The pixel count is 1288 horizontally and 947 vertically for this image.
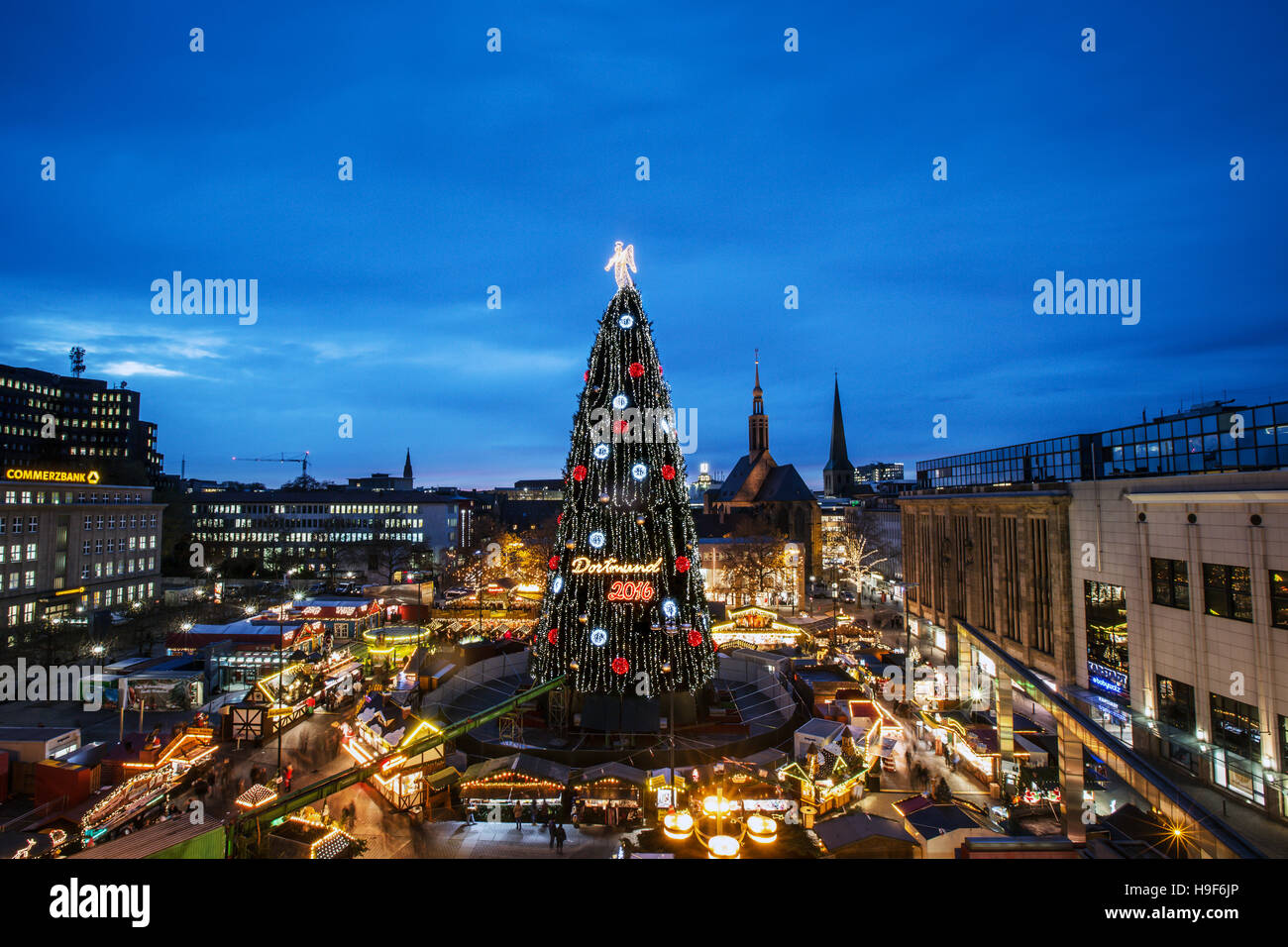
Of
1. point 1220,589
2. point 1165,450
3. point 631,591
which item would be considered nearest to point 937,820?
point 631,591

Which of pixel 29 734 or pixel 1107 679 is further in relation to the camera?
pixel 1107 679

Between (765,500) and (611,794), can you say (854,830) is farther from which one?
(765,500)

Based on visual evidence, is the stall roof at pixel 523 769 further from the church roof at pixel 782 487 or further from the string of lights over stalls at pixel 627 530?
the church roof at pixel 782 487

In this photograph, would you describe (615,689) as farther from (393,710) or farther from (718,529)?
(718,529)

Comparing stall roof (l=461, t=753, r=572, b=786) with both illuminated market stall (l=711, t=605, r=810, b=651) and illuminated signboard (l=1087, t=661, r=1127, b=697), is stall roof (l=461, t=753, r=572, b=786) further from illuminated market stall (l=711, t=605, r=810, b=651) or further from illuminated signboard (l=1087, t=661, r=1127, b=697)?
illuminated signboard (l=1087, t=661, r=1127, b=697)

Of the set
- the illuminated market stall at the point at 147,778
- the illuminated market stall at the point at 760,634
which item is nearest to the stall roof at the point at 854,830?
the illuminated market stall at the point at 147,778

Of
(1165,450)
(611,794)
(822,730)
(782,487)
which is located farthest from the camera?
(782,487)
